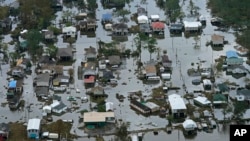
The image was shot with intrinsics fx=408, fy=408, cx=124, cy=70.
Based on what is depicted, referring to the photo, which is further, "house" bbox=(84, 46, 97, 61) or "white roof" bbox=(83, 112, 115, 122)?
"house" bbox=(84, 46, 97, 61)

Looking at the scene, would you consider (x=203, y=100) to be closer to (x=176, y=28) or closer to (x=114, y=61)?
(x=114, y=61)

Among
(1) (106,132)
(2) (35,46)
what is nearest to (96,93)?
(1) (106,132)

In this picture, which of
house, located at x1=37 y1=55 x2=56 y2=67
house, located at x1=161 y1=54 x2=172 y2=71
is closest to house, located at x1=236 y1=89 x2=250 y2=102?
house, located at x1=161 y1=54 x2=172 y2=71

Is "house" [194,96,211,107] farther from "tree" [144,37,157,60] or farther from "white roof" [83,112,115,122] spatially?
"tree" [144,37,157,60]

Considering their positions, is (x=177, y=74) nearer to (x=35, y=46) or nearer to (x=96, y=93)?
(x=96, y=93)

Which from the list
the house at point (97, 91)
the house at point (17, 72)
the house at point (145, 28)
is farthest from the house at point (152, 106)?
the house at point (145, 28)

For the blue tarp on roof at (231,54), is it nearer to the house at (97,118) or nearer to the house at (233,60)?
the house at (233,60)
